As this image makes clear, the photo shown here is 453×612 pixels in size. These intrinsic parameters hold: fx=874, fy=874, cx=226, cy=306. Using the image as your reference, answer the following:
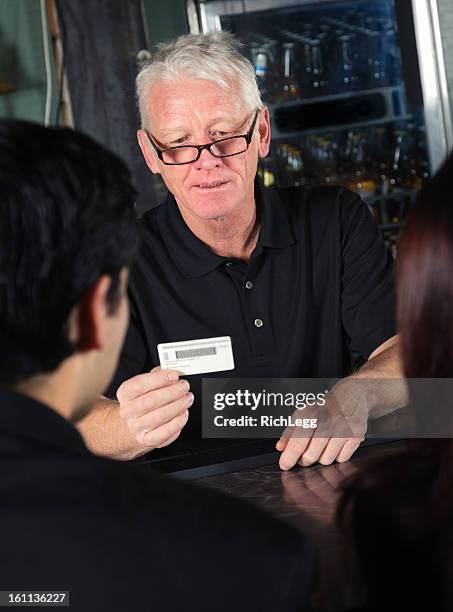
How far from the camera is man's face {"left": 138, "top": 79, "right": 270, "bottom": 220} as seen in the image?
187 cm

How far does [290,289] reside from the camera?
2029 millimetres

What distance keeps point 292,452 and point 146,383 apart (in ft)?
0.89

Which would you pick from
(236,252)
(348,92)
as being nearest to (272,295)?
(236,252)

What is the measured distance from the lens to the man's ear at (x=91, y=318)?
2.60 ft

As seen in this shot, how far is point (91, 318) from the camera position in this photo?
0.80 metres

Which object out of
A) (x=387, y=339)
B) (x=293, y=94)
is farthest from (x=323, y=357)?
(x=293, y=94)

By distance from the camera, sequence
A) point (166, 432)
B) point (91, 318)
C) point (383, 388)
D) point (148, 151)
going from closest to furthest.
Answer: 1. point (91, 318)
2. point (166, 432)
3. point (383, 388)
4. point (148, 151)

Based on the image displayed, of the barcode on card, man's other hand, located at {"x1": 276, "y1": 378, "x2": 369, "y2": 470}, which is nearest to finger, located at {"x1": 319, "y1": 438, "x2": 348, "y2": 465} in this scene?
man's other hand, located at {"x1": 276, "y1": 378, "x2": 369, "y2": 470}

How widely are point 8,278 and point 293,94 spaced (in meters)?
3.65

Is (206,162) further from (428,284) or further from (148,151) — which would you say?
(428,284)

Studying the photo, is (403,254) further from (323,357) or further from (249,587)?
(323,357)

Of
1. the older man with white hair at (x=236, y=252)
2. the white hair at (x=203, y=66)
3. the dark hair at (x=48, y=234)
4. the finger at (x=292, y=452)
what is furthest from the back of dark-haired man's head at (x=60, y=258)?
the white hair at (x=203, y=66)

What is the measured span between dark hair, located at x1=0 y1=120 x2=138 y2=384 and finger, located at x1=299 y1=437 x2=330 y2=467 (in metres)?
0.66

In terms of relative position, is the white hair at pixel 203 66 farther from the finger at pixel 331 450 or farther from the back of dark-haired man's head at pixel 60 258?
the back of dark-haired man's head at pixel 60 258
